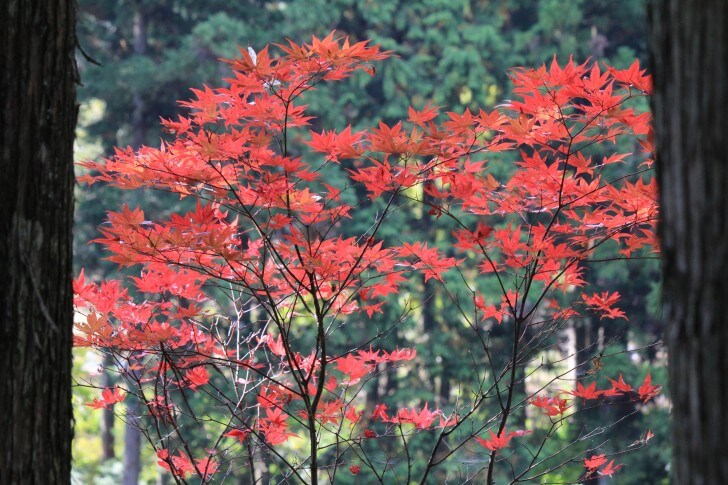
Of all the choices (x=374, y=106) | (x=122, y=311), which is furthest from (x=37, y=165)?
(x=374, y=106)

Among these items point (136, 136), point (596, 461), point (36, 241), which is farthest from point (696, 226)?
point (136, 136)

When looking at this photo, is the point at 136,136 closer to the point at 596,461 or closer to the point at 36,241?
the point at 596,461

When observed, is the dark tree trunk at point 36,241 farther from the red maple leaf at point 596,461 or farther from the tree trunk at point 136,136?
the tree trunk at point 136,136

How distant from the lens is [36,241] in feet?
4.85

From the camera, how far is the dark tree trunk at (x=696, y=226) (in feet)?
3.22

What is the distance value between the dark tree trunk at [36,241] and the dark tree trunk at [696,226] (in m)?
1.01

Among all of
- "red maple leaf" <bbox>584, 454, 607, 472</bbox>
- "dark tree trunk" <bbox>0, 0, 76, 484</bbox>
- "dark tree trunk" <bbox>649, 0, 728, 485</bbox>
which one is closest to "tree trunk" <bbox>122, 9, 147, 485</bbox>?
"red maple leaf" <bbox>584, 454, 607, 472</bbox>

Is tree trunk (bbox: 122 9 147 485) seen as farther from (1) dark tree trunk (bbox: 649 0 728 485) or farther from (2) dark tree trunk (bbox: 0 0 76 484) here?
(1) dark tree trunk (bbox: 649 0 728 485)

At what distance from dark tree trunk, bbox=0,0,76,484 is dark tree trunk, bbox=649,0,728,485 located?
3.30 ft

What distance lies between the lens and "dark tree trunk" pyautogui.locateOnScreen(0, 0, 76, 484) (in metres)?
1.44

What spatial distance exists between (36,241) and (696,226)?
1051 millimetres

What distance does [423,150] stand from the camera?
6.99 ft

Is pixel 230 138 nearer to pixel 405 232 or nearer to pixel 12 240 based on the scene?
pixel 12 240

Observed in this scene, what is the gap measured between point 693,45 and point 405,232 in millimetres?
8691
